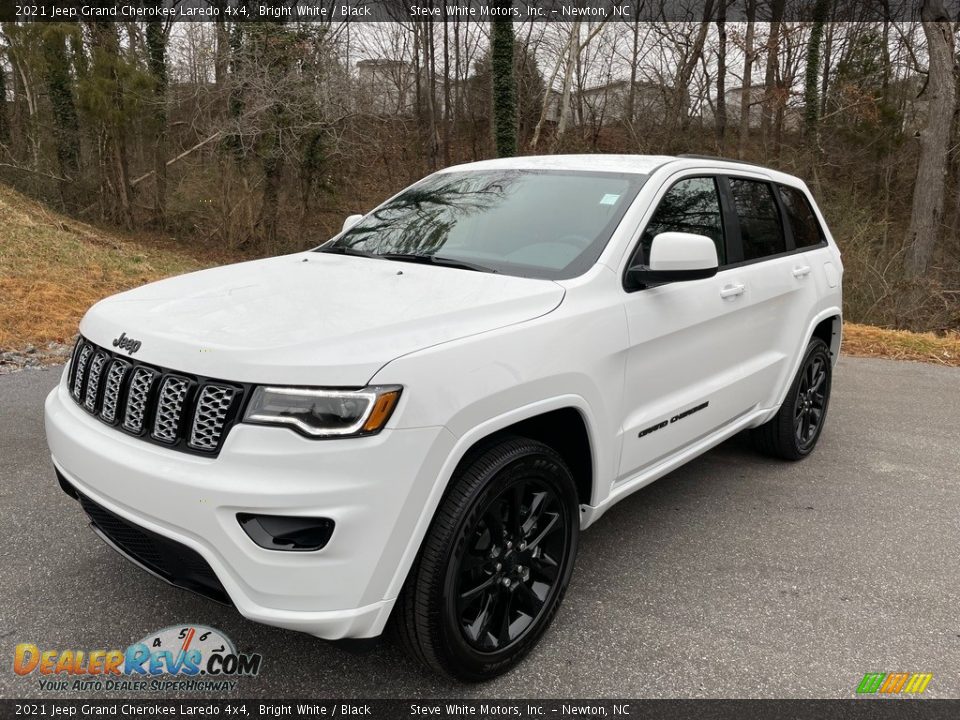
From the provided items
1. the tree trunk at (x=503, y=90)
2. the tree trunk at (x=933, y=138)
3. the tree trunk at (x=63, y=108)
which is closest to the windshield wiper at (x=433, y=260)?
the tree trunk at (x=503, y=90)

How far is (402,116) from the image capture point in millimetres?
26266

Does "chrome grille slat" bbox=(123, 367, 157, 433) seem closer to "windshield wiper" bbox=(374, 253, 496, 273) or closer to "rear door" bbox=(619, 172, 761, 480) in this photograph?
"windshield wiper" bbox=(374, 253, 496, 273)

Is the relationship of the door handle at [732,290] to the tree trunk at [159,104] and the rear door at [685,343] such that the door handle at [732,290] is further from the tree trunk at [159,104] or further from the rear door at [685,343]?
the tree trunk at [159,104]

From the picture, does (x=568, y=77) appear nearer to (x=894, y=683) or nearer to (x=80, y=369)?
(x=80, y=369)

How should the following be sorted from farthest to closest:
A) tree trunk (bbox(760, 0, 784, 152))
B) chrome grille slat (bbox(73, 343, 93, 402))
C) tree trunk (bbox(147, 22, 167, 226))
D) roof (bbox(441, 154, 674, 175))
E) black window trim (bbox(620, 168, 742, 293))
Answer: tree trunk (bbox(760, 0, 784, 152)), tree trunk (bbox(147, 22, 167, 226)), roof (bbox(441, 154, 674, 175)), black window trim (bbox(620, 168, 742, 293)), chrome grille slat (bbox(73, 343, 93, 402))

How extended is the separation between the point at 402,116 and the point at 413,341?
25675 millimetres

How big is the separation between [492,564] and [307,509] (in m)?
0.76

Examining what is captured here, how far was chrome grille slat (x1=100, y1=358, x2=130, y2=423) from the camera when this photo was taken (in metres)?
2.41

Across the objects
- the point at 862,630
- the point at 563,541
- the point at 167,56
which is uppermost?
the point at 167,56

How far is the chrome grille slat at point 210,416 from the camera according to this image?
6.95 ft

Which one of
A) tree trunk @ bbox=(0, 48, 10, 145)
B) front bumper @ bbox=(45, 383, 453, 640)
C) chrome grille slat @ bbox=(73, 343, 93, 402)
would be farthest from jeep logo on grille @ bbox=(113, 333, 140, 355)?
tree trunk @ bbox=(0, 48, 10, 145)

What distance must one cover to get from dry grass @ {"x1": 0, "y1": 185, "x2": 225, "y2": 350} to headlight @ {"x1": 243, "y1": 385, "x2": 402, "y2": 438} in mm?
6286

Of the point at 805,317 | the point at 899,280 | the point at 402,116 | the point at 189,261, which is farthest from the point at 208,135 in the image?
the point at 805,317

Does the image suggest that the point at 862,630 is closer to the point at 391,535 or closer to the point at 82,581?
the point at 391,535
